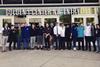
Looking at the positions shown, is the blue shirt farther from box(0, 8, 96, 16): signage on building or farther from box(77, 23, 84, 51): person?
box(0, 8, 96, 16): signage on building

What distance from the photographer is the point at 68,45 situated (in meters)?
22.7

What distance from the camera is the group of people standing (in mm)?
22219

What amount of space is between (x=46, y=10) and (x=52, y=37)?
4.49 meters

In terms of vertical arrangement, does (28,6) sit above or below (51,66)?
above

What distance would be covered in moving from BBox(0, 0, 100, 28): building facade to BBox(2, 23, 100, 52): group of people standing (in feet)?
12.1

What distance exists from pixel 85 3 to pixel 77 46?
498 centimetres

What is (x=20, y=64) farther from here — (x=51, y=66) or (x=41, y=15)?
(x=41, y=15)

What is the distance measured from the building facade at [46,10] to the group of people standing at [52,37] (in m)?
3.69

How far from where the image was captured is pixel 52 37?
2275cm

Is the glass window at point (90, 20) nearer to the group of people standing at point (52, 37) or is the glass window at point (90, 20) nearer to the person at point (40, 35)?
the group of people standing at point (52, 37)

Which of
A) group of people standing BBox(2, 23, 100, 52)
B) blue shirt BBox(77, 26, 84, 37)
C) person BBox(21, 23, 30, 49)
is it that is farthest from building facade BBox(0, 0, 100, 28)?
blue shirt BBox(77, 26, 84, 37)

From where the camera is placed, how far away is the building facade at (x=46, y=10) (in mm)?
26531

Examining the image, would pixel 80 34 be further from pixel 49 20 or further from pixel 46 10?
pixel 46 10

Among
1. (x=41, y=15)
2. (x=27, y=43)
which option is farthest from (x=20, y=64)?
(x=41, y=15)
